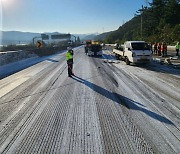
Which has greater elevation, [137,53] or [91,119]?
[137,53]

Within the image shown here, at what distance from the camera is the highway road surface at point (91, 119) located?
18.7 ft

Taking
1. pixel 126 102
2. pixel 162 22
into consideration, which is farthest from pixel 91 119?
pixel 162 22

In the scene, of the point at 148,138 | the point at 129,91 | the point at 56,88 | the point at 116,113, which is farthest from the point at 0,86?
the point at 148,138

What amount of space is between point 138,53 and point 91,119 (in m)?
13.9

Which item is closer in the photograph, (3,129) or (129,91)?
(3,129)

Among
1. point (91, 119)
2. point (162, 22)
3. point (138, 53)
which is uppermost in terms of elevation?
point (162, 22)

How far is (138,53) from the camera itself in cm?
2055

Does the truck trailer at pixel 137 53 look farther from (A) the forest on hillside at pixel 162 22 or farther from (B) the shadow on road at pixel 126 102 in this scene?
(A) the forest on hillside at pixel 162 22

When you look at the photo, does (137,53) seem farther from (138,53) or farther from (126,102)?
(126,102)

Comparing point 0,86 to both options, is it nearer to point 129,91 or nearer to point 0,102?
point 0,102

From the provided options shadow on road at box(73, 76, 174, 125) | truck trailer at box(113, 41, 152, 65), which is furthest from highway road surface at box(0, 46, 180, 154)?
truck trailer at box(113, 41, 152, 65)

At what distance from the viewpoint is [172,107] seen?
847cm

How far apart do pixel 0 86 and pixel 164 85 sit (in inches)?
317

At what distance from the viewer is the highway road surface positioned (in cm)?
570
